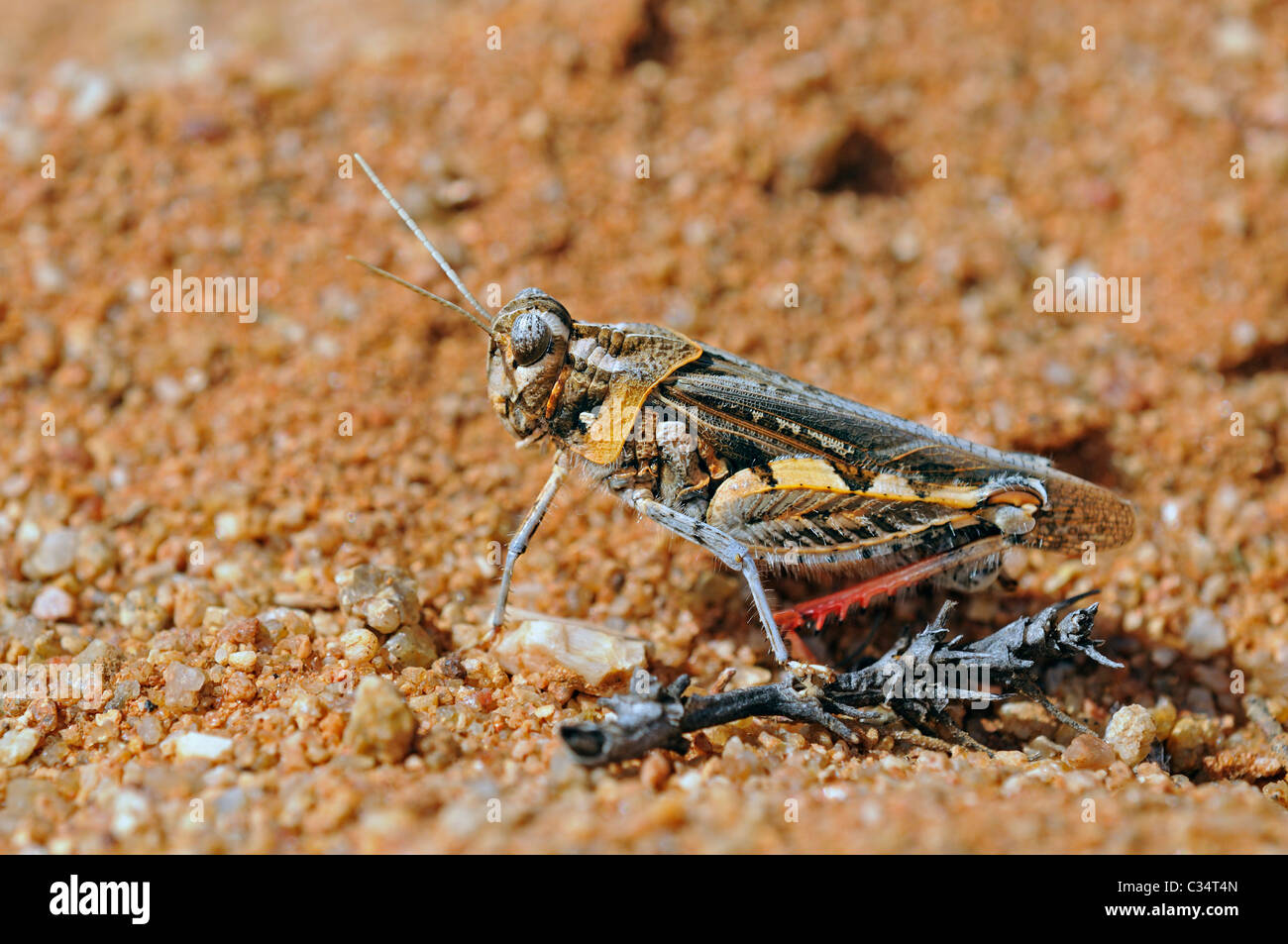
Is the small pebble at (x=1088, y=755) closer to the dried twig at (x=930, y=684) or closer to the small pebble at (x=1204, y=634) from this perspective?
the dried twig at (x=930, y=684)

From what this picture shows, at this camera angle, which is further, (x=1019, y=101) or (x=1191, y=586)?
(x=1019, y=101)

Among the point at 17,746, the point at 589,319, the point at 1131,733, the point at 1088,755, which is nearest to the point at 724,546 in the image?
the point at 1088,755

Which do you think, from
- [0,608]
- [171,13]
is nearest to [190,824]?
[0,608]

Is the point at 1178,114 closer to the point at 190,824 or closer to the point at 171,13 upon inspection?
the point at 190,824

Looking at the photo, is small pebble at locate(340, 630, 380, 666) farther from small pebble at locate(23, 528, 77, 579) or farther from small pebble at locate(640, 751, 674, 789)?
small pebble at locate(23, 528, 77, 579)

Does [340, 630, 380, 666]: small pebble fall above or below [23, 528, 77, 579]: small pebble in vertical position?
below

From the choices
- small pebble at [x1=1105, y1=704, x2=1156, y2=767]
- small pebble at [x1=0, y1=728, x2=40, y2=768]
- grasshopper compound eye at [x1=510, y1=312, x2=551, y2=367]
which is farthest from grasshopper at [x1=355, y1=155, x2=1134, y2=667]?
small pebble at [x1=0, y1=728, x2=40, y2=768]

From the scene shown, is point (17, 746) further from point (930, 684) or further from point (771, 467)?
point (930, 684)
